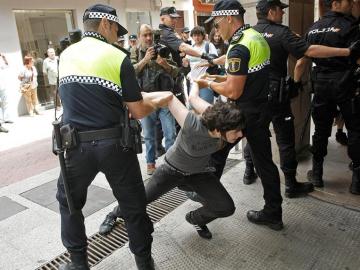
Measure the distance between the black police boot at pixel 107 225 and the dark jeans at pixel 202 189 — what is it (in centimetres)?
62

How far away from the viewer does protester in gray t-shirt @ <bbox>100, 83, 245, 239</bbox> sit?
2.43 meters

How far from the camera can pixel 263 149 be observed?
2.89 meters

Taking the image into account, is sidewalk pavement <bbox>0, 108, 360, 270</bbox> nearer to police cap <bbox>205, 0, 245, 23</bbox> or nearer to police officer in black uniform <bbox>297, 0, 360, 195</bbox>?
police officer in black uniform <bbox>297, 0, 360, 195</bbox>

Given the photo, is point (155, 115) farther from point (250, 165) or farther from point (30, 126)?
point (30, 126)

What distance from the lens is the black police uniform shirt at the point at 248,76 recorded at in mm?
2676

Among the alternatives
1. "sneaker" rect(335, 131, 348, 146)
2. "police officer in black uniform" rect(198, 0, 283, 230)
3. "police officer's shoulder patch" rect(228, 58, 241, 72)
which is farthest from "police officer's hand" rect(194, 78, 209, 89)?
"sneaker" rect(335, 131, 348, 146)

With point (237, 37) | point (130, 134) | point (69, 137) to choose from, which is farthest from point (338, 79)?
point (69, 137)

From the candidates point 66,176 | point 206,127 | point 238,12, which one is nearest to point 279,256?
point 206,127

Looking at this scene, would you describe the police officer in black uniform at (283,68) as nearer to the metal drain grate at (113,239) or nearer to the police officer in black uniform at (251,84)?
the police officer in black uniform at (251,84)

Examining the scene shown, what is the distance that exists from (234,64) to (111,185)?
1.30m

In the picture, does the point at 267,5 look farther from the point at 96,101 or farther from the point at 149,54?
the point at 96,101

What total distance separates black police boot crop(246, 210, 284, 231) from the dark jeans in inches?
17.2

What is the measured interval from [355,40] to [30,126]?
7.37 m

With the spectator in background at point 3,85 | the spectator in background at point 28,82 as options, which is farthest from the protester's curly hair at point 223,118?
the spectator in background at point 28,82
